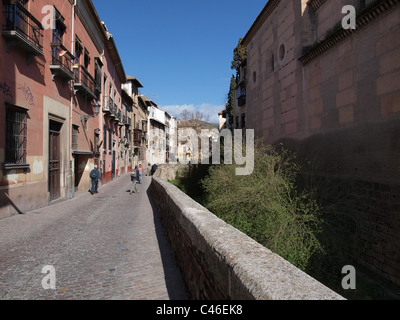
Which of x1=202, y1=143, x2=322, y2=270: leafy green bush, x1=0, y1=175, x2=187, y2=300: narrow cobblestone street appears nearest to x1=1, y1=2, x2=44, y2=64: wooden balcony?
x1=0, y1=175, x2=187, y2=300: narrow cobblestone street

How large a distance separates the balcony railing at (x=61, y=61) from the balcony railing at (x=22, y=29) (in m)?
0.98

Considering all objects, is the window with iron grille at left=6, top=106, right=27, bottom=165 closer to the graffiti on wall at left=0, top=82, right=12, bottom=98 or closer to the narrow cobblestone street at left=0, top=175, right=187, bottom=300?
the graffiti on wall at left=0, top=82, right=12, bottom=98

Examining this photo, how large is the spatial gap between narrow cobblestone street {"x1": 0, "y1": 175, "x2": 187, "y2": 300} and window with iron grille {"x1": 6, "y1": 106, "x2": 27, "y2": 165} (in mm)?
1649

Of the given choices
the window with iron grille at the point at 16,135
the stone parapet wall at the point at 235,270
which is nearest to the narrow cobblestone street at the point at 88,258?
the stone parapet wall at the point at 235,270

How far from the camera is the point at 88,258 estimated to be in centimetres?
436

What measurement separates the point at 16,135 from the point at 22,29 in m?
3.03

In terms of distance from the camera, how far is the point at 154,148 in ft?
162

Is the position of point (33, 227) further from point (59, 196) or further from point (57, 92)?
point (57, 92)

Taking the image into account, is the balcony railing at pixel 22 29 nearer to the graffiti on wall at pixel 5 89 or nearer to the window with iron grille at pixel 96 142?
the graffiti on wall at pixel 5 89

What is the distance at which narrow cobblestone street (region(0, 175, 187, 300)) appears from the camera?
329 centimetres

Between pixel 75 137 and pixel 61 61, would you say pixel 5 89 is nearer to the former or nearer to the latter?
pixel 61 61

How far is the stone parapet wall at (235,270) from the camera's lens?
4.90ft

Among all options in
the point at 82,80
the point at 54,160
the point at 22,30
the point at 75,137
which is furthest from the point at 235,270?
the point at 82,80
